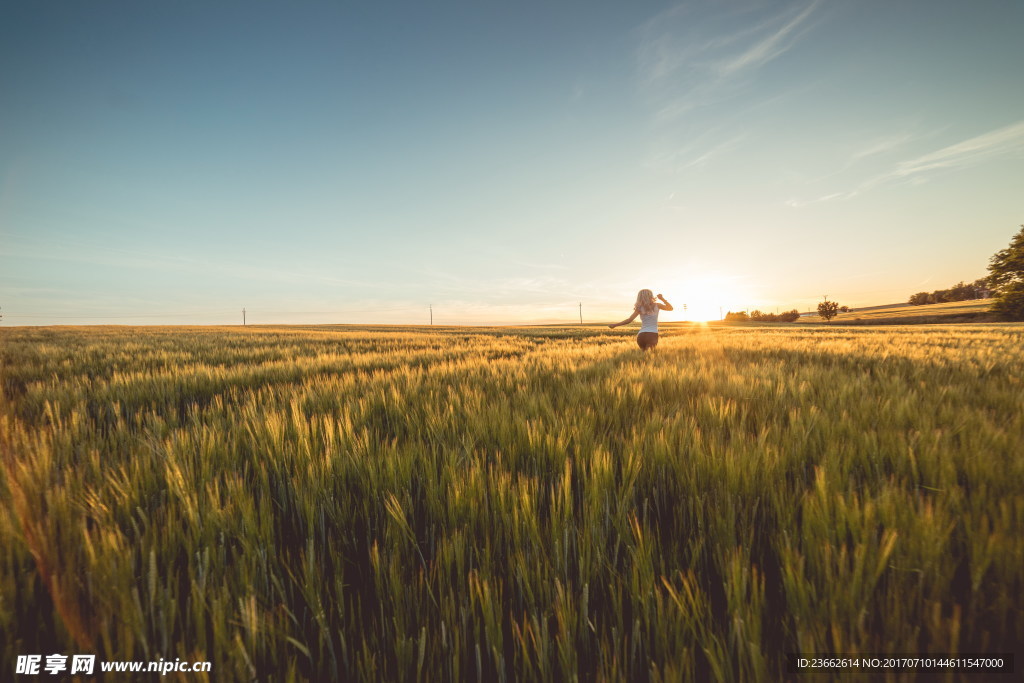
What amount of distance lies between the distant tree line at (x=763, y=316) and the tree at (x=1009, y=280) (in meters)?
37.9

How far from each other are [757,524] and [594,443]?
679 millimetres

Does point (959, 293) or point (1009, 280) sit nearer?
point (1009, 280)

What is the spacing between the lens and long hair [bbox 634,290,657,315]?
24.7ft

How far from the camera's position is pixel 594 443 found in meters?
1.69

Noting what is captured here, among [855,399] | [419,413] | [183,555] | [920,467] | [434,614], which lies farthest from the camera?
[855,399]

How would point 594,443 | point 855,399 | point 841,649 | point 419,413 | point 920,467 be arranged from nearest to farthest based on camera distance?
point 841,649 < point 920,467 < point 594,443 < point 419,413 < point 855,399

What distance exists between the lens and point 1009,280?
142 ft

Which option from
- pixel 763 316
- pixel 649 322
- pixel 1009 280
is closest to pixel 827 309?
pixel 763 316

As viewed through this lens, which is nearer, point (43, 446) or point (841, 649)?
point (841, 649)

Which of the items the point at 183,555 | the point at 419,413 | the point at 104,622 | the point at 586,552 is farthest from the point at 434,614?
the point at 419,413

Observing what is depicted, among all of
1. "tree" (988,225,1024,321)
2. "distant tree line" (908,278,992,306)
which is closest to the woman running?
"tree" (988,225,1024,321)

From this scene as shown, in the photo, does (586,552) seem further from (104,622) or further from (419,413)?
(419,413)

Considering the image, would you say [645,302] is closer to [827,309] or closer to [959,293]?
[827,309]

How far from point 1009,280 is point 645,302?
68449mm
